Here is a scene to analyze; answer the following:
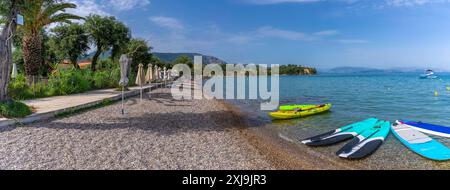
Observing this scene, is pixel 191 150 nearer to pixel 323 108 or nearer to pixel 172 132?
pixel 172 132

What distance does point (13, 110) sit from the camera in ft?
27.6

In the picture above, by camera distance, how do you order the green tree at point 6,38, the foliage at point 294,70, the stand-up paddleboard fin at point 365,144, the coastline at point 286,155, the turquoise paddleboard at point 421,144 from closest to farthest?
the coastline at point 286,155
the stand-up paddleboard fin at point 365,144
the turquoise paddleboard at point 421,144
the green tree at point 6,38
the foliage at point 294,70

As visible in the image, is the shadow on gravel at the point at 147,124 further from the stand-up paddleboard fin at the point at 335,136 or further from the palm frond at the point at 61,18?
the palm frond at the point at 61,18

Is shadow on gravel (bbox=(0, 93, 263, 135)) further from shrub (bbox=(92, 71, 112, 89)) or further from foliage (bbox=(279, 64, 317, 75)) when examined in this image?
foliage (bbox=(279, 64, 317, 75))

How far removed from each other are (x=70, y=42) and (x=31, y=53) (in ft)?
46.1

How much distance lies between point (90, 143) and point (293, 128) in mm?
7233

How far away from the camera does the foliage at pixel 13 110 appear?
325 inches

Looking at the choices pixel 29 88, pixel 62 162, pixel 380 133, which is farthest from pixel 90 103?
pixel 380 133

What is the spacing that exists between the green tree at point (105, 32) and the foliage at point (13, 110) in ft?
72.6

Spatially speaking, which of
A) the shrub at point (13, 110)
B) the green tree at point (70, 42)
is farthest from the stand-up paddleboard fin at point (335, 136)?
the green tree at point (70, 42)

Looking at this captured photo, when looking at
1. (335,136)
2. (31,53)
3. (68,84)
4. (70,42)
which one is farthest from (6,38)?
(70,42)

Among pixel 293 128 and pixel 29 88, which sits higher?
pixel 29 88

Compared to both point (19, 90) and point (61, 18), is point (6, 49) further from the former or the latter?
point (61, 18)
